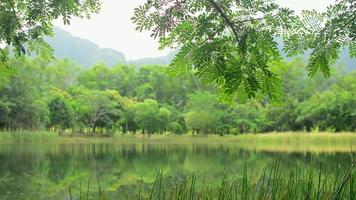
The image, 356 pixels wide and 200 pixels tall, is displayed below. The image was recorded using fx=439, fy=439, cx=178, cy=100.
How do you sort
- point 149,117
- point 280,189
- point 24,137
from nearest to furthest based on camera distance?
point 280,189 → point 24,137 → point 149,117

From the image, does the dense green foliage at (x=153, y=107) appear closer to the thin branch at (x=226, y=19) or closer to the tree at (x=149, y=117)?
the tree at (x=149, y=117)

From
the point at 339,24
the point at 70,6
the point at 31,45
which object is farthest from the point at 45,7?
the point at 339,24

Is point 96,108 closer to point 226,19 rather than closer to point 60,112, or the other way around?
point 60,112

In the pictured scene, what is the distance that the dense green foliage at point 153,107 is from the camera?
107 ft

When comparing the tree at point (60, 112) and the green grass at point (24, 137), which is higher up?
the tree at point (60, 112)

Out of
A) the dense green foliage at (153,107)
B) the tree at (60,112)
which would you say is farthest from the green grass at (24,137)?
the tree at (60,112)

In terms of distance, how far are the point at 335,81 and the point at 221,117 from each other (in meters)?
15.8

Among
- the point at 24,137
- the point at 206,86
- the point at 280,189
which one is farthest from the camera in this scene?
the point at 24,137

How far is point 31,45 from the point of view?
8.81 ft

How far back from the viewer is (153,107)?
44.0m

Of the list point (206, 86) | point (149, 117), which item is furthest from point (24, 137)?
point (206, 86)

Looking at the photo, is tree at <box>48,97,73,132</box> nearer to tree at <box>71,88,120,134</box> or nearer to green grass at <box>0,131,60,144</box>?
tree at <box>71,88,120,134</box>

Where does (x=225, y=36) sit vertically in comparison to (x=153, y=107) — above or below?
below

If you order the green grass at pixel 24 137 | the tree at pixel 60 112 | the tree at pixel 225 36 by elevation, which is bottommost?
the green grass at pixel 24 137
